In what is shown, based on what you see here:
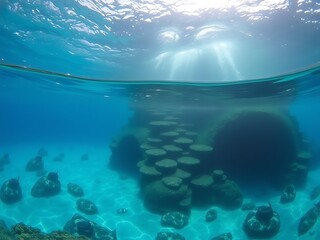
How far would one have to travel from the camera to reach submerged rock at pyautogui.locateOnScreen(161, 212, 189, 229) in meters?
12.5

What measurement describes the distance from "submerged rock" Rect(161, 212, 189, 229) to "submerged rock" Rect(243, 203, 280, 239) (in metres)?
3.00

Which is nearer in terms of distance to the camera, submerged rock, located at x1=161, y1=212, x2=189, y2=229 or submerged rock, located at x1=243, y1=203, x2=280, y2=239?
submerged rock, located at x1=243, y1=203, x2=280, y2=239

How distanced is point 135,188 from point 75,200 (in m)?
3.92

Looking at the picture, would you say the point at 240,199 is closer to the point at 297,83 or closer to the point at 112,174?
the point at 297,83

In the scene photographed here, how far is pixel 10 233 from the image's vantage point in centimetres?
586

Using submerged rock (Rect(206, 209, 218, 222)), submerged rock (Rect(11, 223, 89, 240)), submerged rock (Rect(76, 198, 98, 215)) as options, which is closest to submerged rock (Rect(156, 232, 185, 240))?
submerged rock (Rect(206, 209, 218, 222))

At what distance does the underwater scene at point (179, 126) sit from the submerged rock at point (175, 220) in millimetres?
51

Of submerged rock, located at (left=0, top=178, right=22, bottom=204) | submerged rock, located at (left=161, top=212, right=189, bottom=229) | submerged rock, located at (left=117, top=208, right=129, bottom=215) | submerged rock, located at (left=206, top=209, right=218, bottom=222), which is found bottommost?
submerged rock, located at (left=0, top=178, right=22, bottom=204)

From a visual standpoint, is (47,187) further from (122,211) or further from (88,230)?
(88,230)

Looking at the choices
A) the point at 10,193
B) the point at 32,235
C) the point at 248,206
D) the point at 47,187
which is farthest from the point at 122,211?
the point at 32,235

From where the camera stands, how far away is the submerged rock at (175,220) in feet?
41.0

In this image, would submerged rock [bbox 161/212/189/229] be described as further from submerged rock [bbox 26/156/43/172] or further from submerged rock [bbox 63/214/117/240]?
submerged rock [bbox 26/156/43/172]

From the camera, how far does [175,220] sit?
41.4 feet

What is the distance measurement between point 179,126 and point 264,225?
8.60 meters
